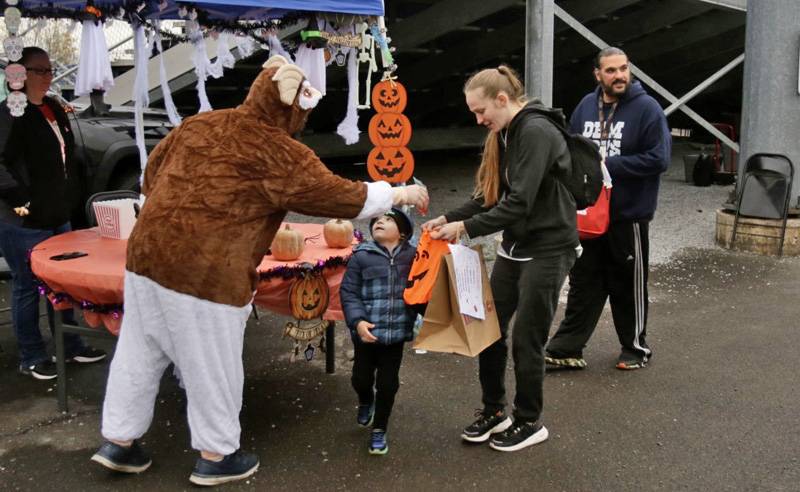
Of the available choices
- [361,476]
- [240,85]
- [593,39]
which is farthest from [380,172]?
[240,85]

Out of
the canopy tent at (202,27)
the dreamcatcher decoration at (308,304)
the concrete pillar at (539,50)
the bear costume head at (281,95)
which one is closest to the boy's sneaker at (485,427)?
the dreamcatcher decoration at (308,304)

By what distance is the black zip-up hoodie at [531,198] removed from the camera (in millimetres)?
3260

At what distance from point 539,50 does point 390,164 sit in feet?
8.84

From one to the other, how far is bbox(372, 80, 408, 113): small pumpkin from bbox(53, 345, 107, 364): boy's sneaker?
262 centimetres

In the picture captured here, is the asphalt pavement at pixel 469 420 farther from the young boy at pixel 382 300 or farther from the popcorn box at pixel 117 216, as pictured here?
the popcorn box at pixel 117 216

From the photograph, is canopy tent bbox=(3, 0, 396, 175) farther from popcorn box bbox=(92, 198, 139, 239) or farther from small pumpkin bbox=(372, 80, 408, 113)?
popcorn box bbox=(92, 198, 139, 239)

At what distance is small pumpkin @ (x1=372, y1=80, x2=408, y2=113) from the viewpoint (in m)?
5.93

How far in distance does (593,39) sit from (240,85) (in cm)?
562

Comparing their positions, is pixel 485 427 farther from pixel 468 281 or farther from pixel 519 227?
pixel 519 227

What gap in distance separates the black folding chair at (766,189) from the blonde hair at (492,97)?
17.5 feet

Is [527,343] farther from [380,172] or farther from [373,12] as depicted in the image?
[380,172]

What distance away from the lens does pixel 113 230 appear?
4473 millimetres

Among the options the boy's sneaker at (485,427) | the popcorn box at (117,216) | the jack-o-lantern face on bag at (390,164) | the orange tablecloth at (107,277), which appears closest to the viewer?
the orange tablecloth at (107,277)

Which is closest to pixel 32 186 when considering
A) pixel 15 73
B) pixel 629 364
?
pixel 15 73
